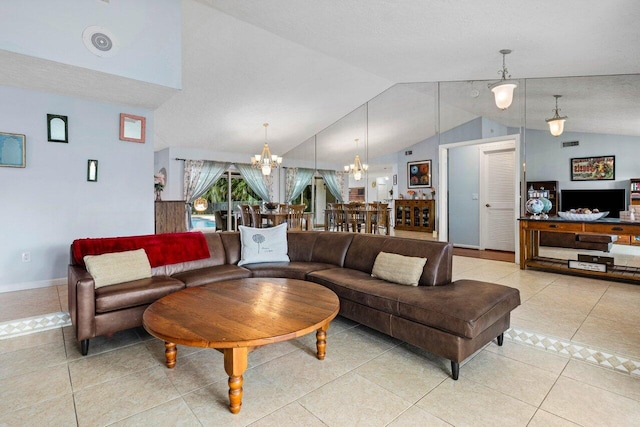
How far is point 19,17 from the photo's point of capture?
9.32ft

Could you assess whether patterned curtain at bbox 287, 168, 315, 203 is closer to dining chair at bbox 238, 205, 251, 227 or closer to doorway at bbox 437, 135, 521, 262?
dining chair at bbox 238, 205, 251, 227

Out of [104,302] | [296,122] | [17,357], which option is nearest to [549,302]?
[104,302]

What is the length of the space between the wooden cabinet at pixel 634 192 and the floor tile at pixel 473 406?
412 cm

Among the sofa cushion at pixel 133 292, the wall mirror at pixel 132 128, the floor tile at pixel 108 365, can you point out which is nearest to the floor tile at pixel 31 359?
the floor tile at pixel 108 365

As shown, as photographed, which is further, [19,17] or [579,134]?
[579,134]

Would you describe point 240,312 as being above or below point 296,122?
below

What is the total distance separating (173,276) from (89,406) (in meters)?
1.32

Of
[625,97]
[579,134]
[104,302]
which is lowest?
[104,302]

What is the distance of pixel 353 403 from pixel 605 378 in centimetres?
159

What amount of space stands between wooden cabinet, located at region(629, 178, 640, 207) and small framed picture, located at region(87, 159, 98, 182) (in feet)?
22.8

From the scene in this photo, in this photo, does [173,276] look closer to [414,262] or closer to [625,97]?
[414,262]

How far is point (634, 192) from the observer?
4.27 metres

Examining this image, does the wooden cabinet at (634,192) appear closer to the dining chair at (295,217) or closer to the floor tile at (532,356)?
the floor tile at (532,356)

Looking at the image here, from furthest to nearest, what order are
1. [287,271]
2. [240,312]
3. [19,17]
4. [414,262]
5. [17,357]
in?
1. [287,271]
2. [19,17]
3. [414,262]
4. [17,357]
5. [240,312]
